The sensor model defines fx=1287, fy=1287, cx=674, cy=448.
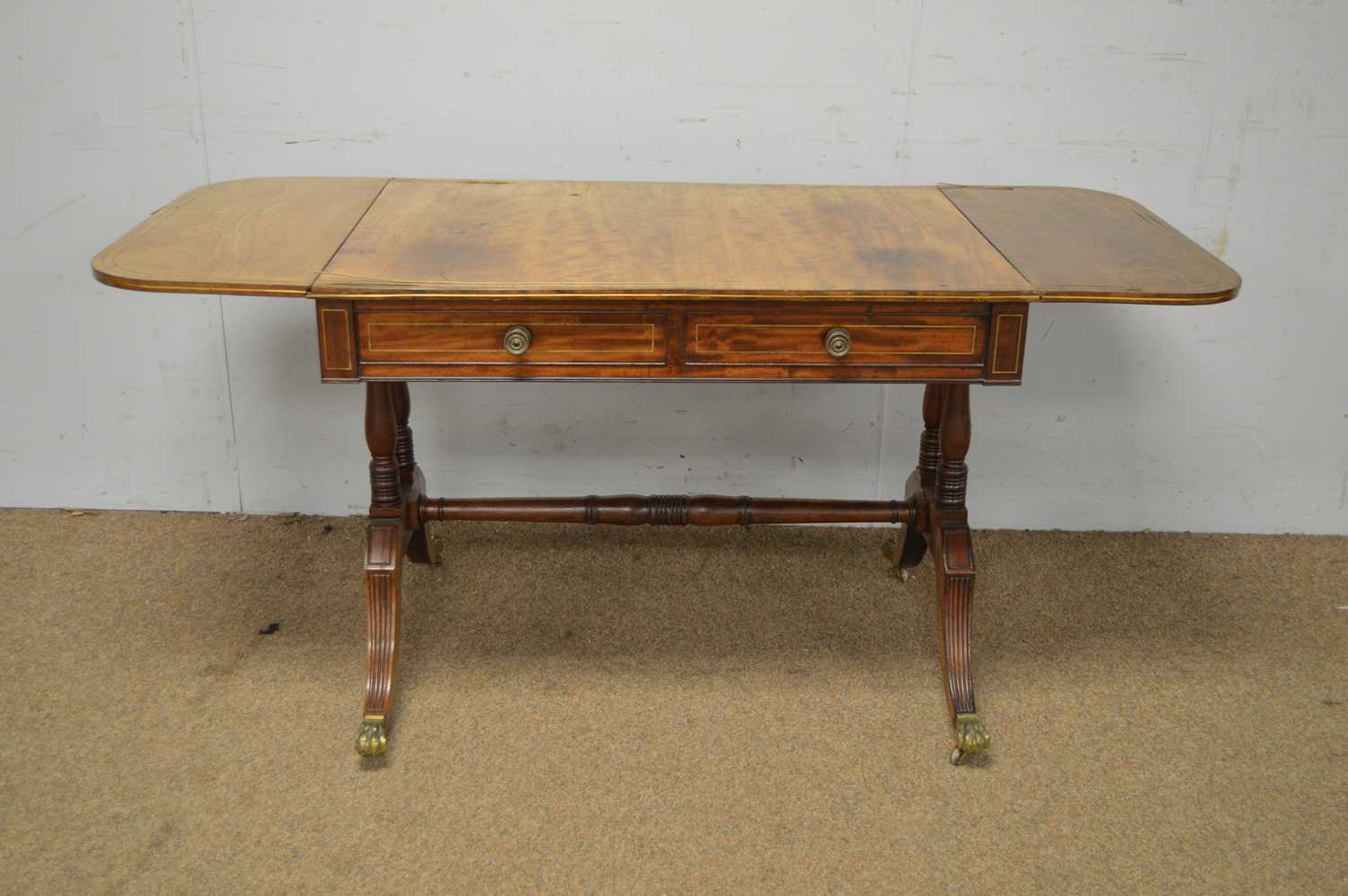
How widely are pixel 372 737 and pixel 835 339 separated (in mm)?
1182

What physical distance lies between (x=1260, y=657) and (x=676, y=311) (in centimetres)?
167

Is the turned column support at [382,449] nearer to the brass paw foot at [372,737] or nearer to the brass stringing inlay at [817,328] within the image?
Result: the brass paw foot at [372,737]

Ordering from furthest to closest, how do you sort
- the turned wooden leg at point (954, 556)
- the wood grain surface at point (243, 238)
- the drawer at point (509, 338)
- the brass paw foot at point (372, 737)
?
the turned wooden leg at point (954, 556) < the brass paw foot at point (372, 737) < the drawer at point (509, 338) < the wood grain surface at point (243, 238)

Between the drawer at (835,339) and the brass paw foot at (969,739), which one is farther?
the brass paw foot at (969,739)

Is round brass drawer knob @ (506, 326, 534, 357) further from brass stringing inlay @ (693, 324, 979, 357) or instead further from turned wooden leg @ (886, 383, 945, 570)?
turned wooden leg @ (886, 383, 945, 570)

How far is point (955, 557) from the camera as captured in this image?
8.91 ft

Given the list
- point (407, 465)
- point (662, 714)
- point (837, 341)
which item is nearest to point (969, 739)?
point (662, 714)

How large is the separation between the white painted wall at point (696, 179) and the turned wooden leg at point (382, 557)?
70cm

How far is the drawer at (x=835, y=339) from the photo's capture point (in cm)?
227

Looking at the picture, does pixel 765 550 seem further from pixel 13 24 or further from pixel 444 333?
pixel 13 24

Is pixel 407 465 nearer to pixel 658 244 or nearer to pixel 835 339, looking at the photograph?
pixel 658 244

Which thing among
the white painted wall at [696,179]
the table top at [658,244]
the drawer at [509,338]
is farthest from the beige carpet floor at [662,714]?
the table top at [658,244]

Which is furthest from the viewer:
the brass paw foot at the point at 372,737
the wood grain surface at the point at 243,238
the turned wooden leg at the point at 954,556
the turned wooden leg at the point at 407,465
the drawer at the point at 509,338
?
the turned wooden leg at the point at 407,465

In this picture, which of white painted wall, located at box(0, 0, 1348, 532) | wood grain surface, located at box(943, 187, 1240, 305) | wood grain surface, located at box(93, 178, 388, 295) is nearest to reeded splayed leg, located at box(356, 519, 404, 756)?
wood grain surface, located at box(93, 178, 388, 295)
